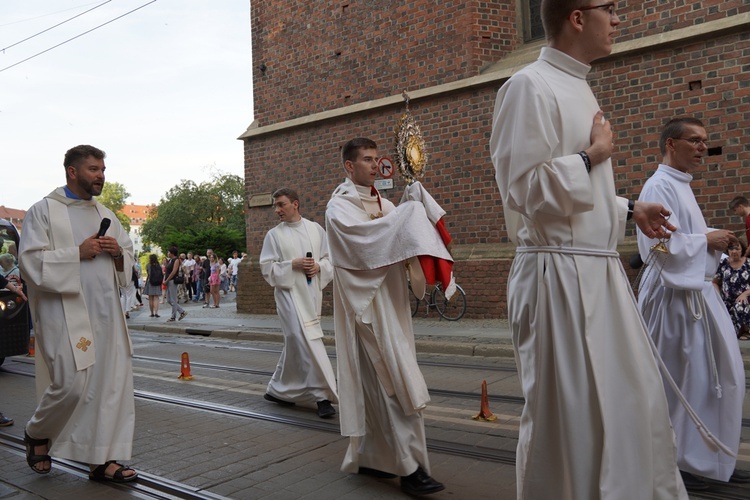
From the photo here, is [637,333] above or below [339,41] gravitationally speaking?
below

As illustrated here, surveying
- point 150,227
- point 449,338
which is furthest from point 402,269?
point 150,227

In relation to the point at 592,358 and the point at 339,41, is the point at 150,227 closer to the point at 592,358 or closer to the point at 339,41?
the point at 339,41

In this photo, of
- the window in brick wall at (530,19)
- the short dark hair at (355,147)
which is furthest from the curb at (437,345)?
the window in brick wall at (530,19)

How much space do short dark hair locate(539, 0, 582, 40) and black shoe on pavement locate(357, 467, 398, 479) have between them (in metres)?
2.76

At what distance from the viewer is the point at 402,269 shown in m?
4.56

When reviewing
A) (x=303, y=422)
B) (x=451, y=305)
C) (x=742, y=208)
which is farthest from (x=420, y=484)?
(x=451, y=305)

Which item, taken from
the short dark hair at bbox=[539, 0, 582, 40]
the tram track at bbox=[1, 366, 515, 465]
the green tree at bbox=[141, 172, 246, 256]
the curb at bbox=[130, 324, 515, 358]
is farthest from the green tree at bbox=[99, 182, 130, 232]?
the short dark hair at bbox=[539, 0, 582, 40]

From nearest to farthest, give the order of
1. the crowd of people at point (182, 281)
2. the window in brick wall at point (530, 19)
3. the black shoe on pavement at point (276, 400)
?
1. the black shoe on pavement at point (276, 400)
2. the window in brick wall at point (530, 19)
3. the crowd of people at point (182, 281)

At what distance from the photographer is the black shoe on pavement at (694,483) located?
4.16 meters

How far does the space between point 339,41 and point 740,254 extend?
10.1m

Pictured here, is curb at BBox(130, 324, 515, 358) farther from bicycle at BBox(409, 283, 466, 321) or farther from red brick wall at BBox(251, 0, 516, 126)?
red brick wall at BBox(251, 0, 516, 126)

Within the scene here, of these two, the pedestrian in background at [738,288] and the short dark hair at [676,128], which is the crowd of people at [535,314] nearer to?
the short dark hair at [676,128]

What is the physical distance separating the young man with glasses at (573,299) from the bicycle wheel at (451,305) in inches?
440

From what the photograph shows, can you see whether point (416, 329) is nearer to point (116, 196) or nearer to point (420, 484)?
point (420, 484)
